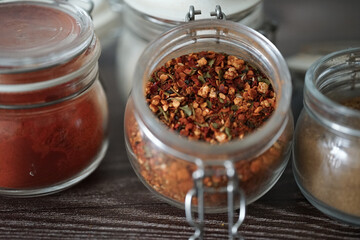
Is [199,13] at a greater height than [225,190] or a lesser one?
greater

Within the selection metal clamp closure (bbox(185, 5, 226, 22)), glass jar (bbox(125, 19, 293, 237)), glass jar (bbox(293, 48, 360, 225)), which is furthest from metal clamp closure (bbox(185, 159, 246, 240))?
metal clamp closure (bbox(185, 5, 226, 22))

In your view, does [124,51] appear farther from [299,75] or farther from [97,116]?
[299,75]

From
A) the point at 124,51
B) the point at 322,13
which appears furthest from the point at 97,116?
the point at 322,13

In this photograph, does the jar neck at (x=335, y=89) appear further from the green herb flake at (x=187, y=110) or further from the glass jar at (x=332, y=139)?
the green herb flake at (x=187, y=110)

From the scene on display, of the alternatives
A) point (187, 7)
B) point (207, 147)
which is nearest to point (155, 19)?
point (187, 7)

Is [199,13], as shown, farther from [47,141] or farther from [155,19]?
[47,141]

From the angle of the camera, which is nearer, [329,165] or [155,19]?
[329,165]
